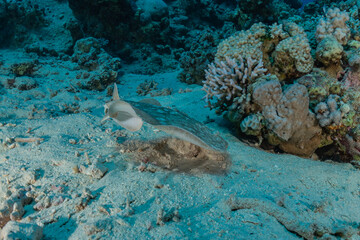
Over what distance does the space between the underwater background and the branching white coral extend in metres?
0.02

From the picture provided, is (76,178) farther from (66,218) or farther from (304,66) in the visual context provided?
(304,66)

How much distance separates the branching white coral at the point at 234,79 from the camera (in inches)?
155

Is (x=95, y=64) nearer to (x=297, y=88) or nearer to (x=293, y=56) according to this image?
(x=293, y=56)

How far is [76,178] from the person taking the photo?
9.16 feet

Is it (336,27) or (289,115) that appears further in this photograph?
(336,27)

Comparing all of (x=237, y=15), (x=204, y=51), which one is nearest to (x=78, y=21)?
(x=204, y=51)

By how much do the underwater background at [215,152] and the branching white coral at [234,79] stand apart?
1.0 inches

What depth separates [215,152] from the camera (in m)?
3.24

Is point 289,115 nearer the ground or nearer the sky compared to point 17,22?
nearer the ground

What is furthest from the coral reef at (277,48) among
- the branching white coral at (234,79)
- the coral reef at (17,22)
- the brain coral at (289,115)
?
the coral reef at (17,22)

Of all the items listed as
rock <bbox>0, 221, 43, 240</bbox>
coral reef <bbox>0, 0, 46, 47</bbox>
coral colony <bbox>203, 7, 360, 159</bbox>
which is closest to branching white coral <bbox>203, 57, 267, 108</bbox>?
coral colony <bbox>203, 7, 360, 159</bbox>

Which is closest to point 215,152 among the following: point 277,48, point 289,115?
point 289,115

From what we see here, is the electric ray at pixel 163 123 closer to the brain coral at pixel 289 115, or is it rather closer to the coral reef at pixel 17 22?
the brain coral at pixel 289 115

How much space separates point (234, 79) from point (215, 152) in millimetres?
1588
